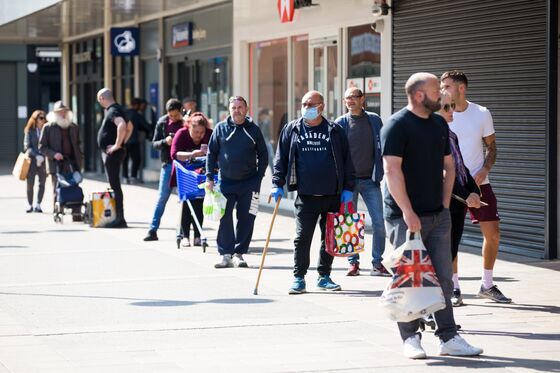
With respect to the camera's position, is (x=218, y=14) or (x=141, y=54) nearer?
(x=218, y=14)

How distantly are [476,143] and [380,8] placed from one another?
691 cm

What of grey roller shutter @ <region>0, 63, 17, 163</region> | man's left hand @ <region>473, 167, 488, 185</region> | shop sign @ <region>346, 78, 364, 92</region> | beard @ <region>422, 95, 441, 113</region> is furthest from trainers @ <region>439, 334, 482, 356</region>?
grey roller shutter @ <region>0, 63, 17, 163</region>

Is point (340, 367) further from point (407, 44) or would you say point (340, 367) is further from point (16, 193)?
point (16, 193)

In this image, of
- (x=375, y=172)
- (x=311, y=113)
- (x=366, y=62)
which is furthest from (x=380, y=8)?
(x=311, y=113)

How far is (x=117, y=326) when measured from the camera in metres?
9.33

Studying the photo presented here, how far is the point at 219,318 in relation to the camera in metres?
9.69

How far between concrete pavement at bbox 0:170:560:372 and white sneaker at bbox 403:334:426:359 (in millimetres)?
63

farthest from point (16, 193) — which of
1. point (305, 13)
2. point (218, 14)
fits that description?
point (305, 13)

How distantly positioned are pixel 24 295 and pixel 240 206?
2864 millimetres

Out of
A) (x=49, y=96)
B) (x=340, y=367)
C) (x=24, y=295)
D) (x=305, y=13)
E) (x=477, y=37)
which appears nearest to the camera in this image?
(x=340, y=367)

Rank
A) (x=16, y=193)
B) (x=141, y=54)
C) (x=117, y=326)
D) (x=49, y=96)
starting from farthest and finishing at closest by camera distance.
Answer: (x=49, y=96) → (x=141, y=54) → (x=16, y=193) → (x=117, y=326)

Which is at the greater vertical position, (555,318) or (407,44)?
(407,44)

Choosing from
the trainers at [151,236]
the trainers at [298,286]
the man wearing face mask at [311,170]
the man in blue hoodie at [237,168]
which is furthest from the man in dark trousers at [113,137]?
the trainers at [298,286]

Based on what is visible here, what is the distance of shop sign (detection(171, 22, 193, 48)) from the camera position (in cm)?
2541
